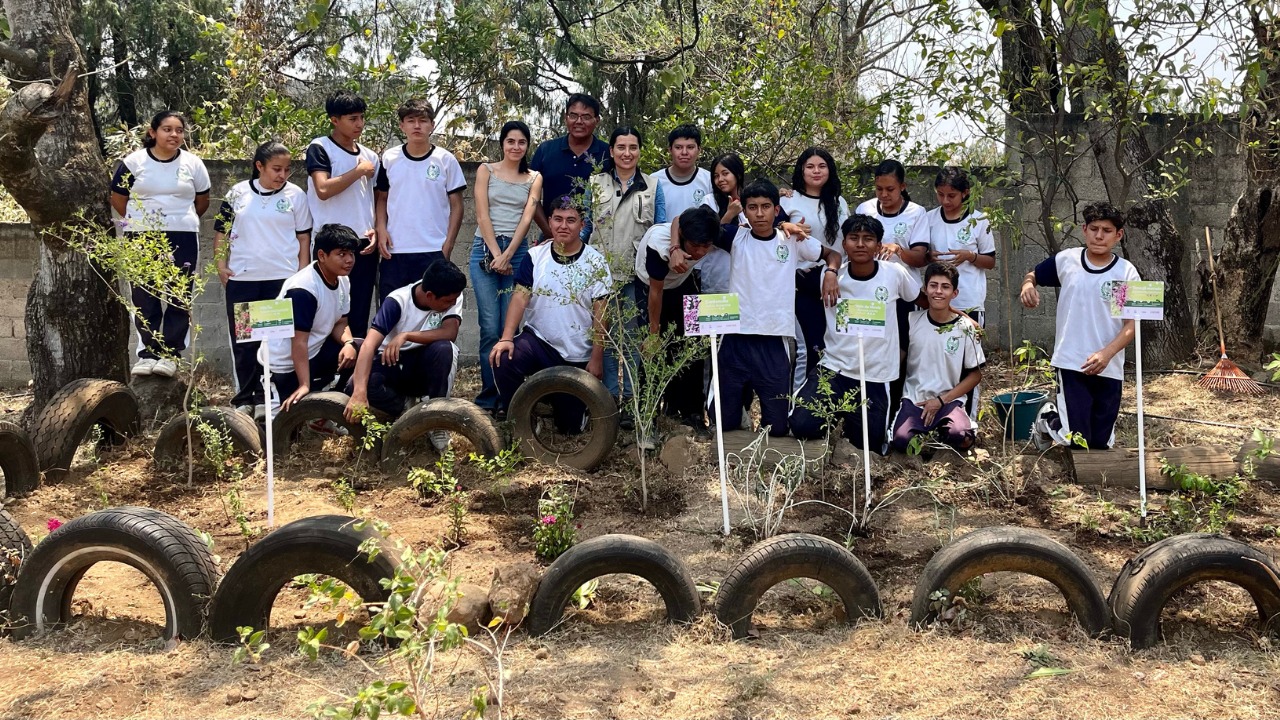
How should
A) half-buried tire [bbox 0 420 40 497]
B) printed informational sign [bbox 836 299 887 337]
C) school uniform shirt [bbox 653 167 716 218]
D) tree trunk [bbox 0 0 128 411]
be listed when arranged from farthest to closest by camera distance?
school uniform shirt [bbox 653 167 716 218]
tree trunk [bbox 0 0 128 411]
half-buried tire [bbox 0 420 40 497]
printed informational sign [bbox 836 299 887 337]

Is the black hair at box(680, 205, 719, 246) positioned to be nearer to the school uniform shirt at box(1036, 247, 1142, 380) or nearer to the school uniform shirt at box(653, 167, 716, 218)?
the school uniform shirt at box(653, 167, 716, 218)

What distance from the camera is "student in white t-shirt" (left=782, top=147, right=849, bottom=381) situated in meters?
6.61

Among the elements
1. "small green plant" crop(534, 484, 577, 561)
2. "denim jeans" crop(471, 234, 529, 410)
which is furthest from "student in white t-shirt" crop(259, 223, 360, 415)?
"small green plant" crop(534, 484, 577, 561)

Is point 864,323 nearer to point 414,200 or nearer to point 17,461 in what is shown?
point 414,200

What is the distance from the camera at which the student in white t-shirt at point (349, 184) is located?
22.5 feet

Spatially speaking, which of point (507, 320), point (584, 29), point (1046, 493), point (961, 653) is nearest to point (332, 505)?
point (507, 320)

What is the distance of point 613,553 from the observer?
13.4 ft

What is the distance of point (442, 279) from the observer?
628 centimetres

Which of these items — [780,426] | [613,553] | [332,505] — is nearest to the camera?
[613,553]

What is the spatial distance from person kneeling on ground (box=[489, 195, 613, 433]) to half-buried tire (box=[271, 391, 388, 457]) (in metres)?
0.89

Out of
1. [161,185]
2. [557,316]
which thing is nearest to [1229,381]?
[557,316]

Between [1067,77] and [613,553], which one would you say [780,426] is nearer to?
[613,553]

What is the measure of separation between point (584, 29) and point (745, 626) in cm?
1273

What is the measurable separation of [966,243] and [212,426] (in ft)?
15.6
